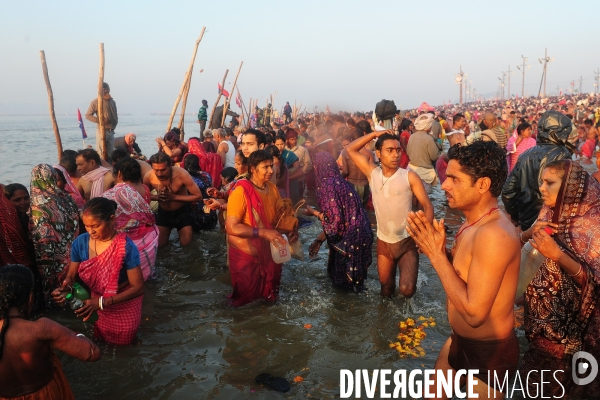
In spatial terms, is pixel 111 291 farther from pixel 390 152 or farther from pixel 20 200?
pixel 390 152

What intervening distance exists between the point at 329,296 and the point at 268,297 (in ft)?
2.61

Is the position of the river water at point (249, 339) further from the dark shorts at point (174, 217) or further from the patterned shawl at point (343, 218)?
the dark shorts at point (174, 217)

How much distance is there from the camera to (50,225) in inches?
187

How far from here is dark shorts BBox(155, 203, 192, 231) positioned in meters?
6.86

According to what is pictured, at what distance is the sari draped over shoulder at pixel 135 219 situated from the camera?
5246 mm

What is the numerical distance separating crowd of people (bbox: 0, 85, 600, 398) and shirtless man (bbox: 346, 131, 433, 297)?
1 centimetres

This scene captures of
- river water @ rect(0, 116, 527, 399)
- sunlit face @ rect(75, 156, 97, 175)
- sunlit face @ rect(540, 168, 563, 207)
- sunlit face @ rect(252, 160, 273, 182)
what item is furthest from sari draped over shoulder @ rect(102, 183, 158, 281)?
sunlit face @ rect(540, 168, 563, 207)

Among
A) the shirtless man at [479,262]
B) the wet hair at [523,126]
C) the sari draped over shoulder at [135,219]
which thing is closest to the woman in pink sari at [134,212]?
the sari draped over shoulder at [135,219]

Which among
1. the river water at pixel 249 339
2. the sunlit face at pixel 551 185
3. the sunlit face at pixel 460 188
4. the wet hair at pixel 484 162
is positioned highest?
the wet hair at pixel 484 162

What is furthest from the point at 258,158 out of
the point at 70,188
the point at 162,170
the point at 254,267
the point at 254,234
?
the point at 70,188

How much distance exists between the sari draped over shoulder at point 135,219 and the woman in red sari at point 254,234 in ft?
3.88

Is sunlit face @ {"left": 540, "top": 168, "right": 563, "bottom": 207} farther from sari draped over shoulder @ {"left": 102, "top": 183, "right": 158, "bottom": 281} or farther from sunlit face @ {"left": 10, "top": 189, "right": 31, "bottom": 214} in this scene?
sunlit face @ {"left": 10, "top": 189, "right": 31, "bottom": 214}

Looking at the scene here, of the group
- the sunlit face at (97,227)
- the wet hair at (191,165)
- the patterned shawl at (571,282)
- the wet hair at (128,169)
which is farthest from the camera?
the wet hair at (191,165)

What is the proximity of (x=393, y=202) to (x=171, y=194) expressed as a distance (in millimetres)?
3226
